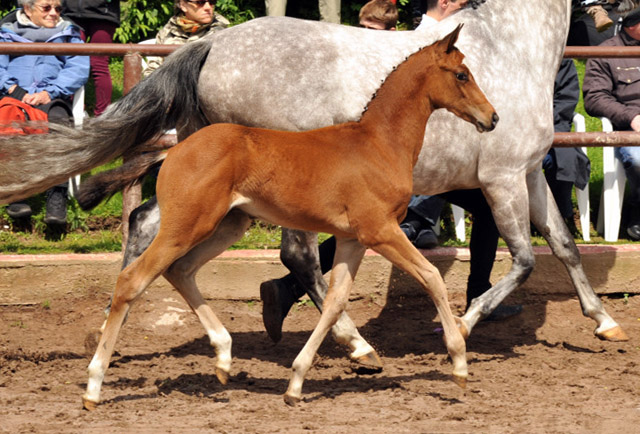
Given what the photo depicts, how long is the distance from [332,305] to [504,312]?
202 cm

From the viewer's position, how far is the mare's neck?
458cm

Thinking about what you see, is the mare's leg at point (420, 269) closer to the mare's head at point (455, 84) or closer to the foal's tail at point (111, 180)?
the mare's head at point (455, 84)

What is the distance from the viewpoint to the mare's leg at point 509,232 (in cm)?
538

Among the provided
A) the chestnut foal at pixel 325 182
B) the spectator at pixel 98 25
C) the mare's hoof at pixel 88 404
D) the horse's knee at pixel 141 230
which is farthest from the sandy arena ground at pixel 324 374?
the spectator at pixel 98 25

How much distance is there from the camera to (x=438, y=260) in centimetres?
664

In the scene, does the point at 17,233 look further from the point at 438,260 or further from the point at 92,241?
the point at 438,260

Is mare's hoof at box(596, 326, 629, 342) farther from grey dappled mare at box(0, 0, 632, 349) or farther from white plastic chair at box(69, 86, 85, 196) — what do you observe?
white plastic chair at box(69, 86, 85, 196)

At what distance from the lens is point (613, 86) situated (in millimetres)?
7488

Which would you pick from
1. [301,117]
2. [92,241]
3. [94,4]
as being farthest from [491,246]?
[94,4]

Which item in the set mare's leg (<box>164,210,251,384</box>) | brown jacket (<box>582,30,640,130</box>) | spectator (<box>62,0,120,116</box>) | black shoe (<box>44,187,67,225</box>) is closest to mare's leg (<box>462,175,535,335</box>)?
mare's leg (<box>164,210,251,384</box>)

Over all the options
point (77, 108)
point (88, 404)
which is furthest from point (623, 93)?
point (88, 404)

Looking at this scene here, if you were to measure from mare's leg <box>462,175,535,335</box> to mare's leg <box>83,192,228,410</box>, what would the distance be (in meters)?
1.69

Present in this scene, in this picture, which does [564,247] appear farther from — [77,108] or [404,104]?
[77,108]

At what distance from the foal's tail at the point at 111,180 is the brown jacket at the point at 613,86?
154 inches
